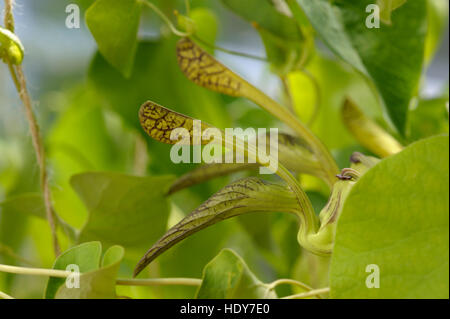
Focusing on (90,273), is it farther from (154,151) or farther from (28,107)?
(154,151)

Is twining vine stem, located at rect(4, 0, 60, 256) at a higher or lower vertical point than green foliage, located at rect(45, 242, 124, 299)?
higher

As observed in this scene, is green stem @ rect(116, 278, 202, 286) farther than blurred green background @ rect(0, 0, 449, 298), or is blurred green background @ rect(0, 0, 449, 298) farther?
blurred green background @ rect(0, 0, 449, 298)

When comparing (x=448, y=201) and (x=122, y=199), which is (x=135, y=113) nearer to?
(x=122, y=199)

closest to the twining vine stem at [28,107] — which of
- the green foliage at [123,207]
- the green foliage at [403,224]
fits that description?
the green foliage at [123,207]

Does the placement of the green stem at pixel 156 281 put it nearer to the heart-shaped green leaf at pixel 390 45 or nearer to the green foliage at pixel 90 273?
the green foliage at pixel 90 273

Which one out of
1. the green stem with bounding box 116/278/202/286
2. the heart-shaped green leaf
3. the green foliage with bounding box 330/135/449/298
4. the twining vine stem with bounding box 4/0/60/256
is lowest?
the green stem with bounding box 116/278/202/286

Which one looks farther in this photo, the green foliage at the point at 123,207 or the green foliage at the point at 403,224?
the green foliage at the point at 123,207

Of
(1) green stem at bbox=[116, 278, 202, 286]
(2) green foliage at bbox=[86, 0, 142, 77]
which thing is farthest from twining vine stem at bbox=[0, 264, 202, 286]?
(2) green foliage at bbox=[86, 0, 142, 77]

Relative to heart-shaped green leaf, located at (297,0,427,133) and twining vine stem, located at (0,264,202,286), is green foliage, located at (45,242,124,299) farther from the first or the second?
heart-shaped green leaf, located at (297,0,427,133)
